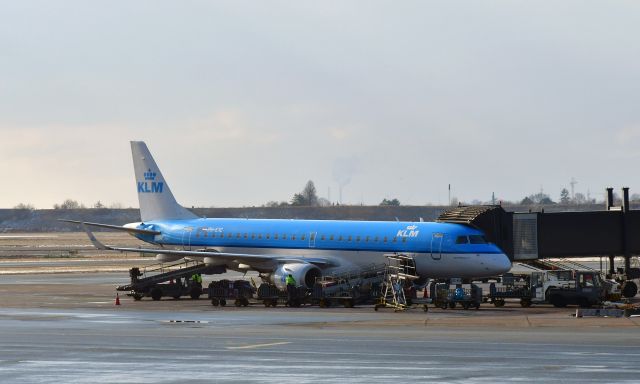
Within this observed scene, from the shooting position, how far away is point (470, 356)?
33625 mm

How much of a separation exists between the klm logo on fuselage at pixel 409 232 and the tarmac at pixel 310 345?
630 centimetres

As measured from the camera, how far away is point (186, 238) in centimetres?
7200

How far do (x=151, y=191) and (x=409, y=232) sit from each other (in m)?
21.4

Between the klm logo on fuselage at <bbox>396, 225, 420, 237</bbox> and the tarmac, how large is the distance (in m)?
6.30

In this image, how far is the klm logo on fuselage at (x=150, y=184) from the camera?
76875 mm

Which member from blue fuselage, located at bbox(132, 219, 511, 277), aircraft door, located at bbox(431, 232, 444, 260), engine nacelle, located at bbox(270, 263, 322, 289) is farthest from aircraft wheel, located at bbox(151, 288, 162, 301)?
aircraft door, located at bbox(431, 232, 444, 260)

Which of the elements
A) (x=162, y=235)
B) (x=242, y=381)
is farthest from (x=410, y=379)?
(x=162, y=235)

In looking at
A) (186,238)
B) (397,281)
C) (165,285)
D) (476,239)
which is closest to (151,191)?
(186,238)

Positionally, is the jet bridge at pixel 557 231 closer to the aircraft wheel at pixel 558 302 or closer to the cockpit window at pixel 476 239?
the cockpit window at pixel 476 239

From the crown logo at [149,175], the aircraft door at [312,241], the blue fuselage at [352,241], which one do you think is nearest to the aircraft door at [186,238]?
the blue fuselage at [352,241]

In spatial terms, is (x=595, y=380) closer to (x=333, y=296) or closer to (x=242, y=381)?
(x=242, y=381)

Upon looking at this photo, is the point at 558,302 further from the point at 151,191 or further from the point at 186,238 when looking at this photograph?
the point at 151,191

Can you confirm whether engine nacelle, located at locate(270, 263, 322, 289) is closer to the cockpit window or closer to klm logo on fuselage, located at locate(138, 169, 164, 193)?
the cockpit window

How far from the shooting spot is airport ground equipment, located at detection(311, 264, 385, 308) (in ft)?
195
